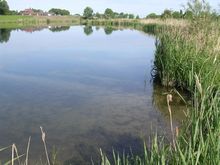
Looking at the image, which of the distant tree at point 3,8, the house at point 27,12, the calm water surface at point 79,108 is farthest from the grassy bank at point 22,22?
the calm water surface at point 79,108

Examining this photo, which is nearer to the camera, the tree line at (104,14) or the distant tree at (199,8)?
the distant tree at (199,8)

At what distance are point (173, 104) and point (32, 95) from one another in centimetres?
416

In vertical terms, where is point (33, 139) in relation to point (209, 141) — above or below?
below

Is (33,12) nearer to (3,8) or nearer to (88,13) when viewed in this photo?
(88,13)

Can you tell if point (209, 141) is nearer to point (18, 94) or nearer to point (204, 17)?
point (18, 94)

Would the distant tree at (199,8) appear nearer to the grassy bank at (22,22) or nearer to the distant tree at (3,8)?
the grassy bank at (22,22)

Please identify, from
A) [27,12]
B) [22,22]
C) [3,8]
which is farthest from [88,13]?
[22,22]

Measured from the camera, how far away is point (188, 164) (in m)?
3.14

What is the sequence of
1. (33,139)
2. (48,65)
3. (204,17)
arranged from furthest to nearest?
1. (48,65)
2. (204,17)
3. (33,139)

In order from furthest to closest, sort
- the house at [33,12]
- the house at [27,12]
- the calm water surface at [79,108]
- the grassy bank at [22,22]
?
the house at [27,12] → the house at [33,12] → the grassy bank at [22,22] → the calm water surface at [79,108]

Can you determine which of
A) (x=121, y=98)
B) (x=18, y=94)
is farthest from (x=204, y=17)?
(x=18, y=94)

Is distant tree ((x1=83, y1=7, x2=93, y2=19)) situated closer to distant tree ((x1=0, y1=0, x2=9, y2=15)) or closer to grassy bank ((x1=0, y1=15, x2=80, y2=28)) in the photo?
grassy bank ((x1=0, y1=15, x2=80, y2=28))

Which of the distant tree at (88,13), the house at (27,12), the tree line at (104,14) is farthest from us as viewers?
the house at (27,12)

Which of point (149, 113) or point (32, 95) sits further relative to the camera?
point (32, 95)
